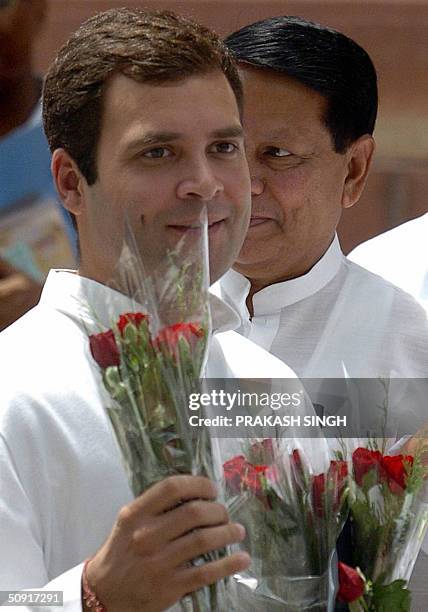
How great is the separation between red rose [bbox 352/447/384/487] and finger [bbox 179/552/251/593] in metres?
0.18

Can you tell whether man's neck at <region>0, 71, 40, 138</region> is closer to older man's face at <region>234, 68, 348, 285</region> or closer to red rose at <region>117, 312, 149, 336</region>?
older man's face at <region>234, 68, 348, 285</region>

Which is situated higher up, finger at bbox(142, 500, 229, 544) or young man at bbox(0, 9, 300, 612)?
young man at bbox(0, 9, 300, 612)

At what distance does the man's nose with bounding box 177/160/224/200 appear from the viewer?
1.33 metres

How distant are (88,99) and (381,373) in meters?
0.65

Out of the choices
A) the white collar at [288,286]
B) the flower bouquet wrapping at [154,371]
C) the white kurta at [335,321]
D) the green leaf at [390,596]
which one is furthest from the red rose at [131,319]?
the white collar at [288,286]

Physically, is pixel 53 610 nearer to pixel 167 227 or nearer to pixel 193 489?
pixel 193 489

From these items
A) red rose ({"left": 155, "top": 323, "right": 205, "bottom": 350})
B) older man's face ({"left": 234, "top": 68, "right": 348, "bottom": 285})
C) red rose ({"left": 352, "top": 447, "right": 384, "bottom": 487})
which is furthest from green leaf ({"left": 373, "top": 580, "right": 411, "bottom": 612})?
older man's face ({"left": 234, "top": 68, "right": 348, "bottom": 285})

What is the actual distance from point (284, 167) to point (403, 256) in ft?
1.00

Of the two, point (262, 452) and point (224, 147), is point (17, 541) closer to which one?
point (262, 452)

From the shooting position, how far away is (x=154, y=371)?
1154mm

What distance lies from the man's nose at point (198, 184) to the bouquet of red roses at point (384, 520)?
0.33 m

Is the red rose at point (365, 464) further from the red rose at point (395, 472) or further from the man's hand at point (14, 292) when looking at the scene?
the man's hand at point (14, 292)

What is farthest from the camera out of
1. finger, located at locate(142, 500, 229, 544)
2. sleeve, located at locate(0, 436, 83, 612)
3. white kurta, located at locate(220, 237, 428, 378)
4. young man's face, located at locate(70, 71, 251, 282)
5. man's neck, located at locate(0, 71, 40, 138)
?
white kurta, located at locate(220, 237, 428, 378)

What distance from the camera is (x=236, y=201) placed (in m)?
1.40
